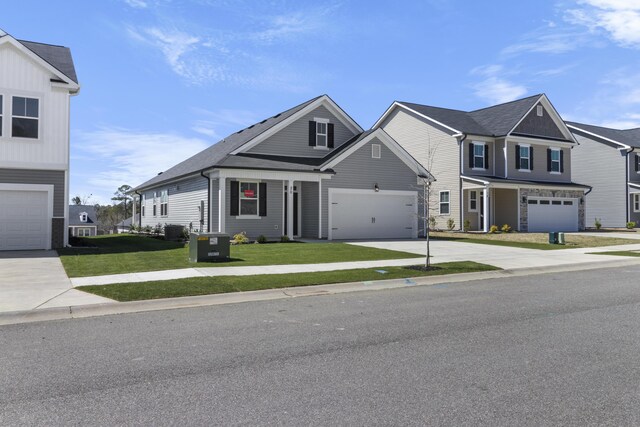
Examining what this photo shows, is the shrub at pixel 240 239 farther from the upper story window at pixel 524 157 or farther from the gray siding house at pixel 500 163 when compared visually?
the upper story window at pixel 524 157

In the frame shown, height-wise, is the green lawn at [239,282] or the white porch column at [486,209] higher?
the white porch column at [486,209]

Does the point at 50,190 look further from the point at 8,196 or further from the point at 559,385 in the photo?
the point at 559,385

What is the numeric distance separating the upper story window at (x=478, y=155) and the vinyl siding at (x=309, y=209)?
12.6 metres

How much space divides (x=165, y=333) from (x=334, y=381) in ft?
9.52

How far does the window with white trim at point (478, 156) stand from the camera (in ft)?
104

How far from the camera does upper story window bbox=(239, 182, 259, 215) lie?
73.6ft

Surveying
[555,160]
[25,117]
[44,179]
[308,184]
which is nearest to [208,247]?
[44,179]

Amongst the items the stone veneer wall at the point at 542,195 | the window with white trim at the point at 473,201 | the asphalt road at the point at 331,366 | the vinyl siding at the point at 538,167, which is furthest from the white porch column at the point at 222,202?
the vinyl siding at the point at 538,167

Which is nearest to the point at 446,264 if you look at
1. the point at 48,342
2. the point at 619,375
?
the point at 619,375

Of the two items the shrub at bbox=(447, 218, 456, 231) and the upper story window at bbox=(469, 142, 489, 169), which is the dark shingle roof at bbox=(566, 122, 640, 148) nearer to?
the upper story window at bbox=(469, 142, 489, 169)

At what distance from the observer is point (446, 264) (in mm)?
14055

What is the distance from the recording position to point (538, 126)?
33688 millimetres

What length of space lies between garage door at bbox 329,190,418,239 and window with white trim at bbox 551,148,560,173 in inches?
575

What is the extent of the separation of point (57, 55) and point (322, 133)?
13.1 metres
